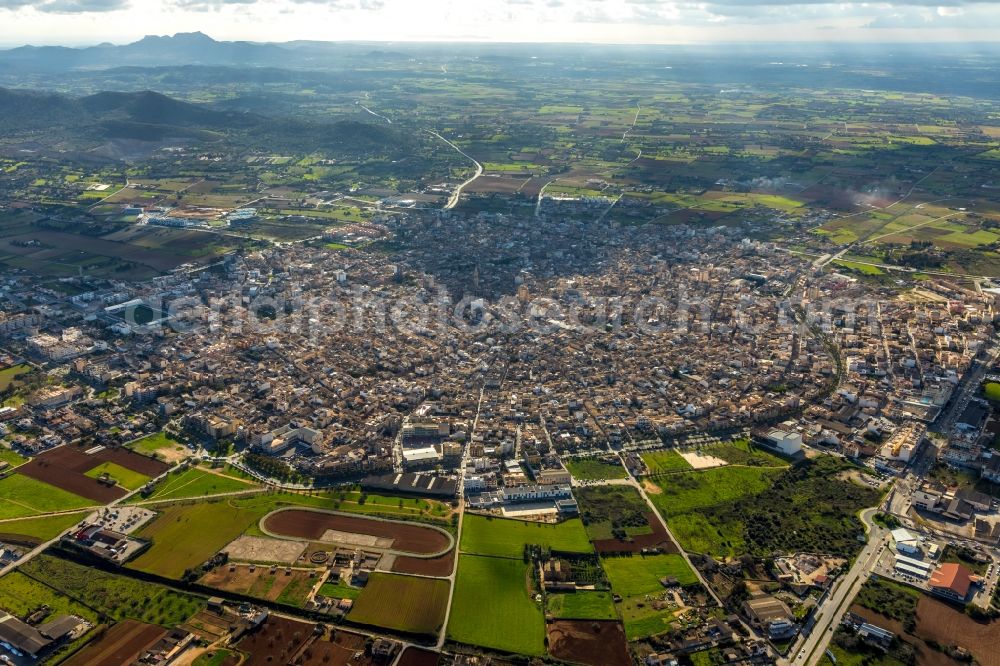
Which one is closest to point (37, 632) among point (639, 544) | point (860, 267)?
point (639, 544)

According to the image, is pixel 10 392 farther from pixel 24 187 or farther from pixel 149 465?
pixel 24 187

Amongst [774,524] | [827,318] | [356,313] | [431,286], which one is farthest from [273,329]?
[827,318]

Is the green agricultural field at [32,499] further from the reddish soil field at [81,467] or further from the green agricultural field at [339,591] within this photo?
the green agricultural field at [339,591]

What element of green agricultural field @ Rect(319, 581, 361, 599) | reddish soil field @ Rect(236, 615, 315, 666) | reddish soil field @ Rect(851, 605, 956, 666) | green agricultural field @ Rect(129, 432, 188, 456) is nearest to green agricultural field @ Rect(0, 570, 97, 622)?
reddish soil field @ Rect(236, 615, 315, 666)

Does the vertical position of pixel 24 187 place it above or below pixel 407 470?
above

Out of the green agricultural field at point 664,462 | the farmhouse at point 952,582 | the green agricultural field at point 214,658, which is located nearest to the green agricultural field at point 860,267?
the green agricultural field at point 664,462

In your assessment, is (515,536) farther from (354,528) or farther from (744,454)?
(744,454)
